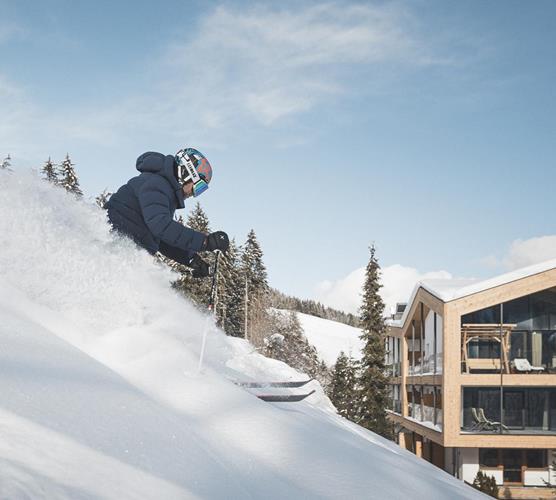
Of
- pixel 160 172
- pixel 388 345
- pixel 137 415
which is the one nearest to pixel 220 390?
pixel 137 415

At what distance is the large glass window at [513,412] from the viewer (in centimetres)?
2297

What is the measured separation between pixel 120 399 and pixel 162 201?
2.59 m

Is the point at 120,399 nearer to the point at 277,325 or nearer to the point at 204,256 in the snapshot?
the point at 204,256

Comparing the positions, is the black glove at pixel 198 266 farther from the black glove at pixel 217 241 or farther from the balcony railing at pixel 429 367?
the balcony railing at pixel 429 367

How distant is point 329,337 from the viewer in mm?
125438

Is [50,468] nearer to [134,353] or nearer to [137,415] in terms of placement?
[137,415]

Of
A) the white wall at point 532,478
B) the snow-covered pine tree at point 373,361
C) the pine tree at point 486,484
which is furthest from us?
the snow-covered pine tree at point 373,361

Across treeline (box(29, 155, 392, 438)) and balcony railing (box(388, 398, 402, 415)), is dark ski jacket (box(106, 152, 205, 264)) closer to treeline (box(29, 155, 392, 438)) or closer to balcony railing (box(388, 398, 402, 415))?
treeline (box(29, 155, 392, 438))

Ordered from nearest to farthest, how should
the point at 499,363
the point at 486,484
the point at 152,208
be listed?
the point at 152,208
the point at 486,484
the point at 499,363

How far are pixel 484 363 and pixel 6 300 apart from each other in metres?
22.8

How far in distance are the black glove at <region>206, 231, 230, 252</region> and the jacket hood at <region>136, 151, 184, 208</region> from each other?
0.51 meters

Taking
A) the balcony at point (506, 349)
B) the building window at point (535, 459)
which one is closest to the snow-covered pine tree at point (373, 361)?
the building window at point (535, 459)

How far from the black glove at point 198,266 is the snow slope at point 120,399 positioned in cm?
68

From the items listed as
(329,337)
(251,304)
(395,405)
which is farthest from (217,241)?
(329,337)
